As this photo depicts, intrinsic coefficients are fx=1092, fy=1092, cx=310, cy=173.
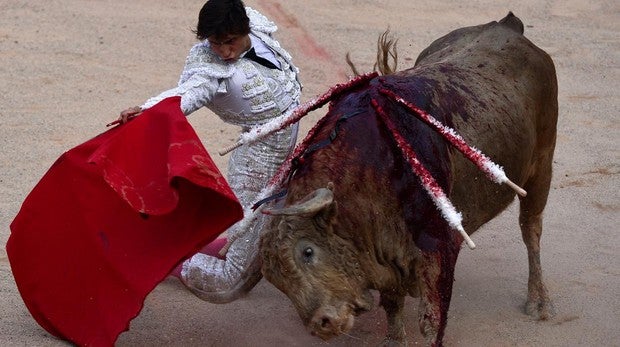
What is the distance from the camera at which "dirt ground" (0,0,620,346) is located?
5555 millimetres

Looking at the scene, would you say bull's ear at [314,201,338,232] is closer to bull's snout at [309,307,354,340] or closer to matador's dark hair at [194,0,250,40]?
bull's snout at [309,307,354,340]

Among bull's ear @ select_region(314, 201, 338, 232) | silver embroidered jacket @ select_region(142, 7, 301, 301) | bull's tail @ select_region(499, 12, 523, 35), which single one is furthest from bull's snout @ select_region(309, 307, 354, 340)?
bull's tail @ select_region(499, 12, 523, 35)

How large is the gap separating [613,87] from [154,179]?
5658mm

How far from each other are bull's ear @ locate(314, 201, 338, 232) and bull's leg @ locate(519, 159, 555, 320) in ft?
6.79

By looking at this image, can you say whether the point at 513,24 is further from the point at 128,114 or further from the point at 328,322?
the point at 328,322

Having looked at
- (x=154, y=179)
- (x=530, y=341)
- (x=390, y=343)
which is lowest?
(x=530, y=341)

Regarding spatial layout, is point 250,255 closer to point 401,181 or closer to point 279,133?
point 279,133

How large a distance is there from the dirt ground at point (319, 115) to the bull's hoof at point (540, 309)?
0.05 metres

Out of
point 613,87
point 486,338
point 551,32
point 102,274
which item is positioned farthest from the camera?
point 551,32

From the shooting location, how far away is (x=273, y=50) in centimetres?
520

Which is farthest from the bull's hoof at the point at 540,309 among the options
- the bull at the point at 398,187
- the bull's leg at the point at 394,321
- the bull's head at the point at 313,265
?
the bull's head at the point at 313,265

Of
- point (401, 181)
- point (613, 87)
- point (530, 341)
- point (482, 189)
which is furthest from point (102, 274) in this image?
point (613, 87)

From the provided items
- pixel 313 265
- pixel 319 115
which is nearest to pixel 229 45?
pixel 313 265

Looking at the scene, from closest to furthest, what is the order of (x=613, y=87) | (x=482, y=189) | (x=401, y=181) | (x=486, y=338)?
(x=401, y=181) → (x=482, y=189) → (x=486, y=338) → (x=613, y=87)
